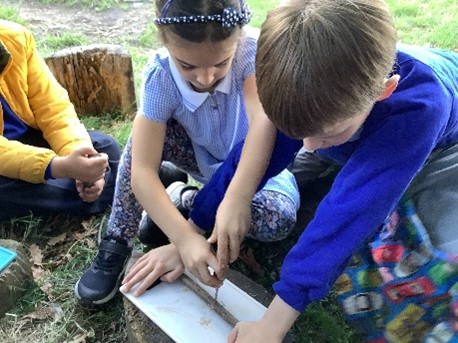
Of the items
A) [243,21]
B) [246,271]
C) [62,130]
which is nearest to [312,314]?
[246,271]

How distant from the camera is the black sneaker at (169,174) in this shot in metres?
2.06

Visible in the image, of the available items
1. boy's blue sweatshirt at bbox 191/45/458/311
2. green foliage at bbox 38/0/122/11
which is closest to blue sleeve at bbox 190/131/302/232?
boy's blue sweatshirt at bbox 191/45/458/311

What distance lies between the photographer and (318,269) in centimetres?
115

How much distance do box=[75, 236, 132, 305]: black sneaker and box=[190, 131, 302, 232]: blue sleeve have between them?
340 mm

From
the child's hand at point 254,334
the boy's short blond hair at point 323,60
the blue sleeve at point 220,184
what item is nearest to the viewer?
the boy's short blond hair at point 323,60

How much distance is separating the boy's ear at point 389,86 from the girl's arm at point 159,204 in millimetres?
566

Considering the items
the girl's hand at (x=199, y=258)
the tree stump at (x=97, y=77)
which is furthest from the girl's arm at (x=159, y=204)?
the tree stump at (x=97, y=77)

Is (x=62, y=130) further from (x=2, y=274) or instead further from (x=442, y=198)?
(x=442, y=198)

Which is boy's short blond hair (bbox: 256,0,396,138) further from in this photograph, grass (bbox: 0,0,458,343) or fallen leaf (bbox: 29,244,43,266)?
fallen leaf (bbox: 29,244,43,266)

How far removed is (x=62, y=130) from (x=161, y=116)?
0.67m

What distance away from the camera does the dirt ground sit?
130 inches

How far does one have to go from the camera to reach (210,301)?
4.77 ft

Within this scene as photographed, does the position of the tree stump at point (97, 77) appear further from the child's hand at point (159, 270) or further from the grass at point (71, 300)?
the child's hand at point (159, 270)

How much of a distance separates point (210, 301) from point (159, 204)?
10.9 inches
